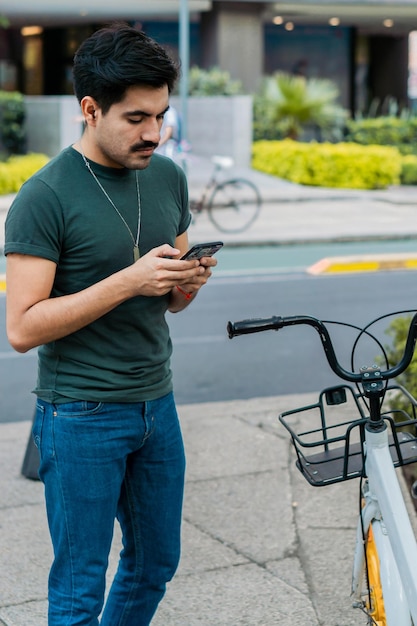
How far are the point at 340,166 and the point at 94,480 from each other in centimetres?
1867

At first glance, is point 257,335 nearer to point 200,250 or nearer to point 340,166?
point 200,250

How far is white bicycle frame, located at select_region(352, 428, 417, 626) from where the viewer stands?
2.46m

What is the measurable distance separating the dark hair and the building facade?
76.0 ft

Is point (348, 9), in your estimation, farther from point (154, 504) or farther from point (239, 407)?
point (154, 504)

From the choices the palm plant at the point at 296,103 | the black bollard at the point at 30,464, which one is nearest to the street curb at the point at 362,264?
the black bollard at the point at 30,464

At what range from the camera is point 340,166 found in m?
20.8

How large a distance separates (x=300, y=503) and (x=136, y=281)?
2.55m

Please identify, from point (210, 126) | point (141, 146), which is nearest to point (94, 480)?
point (141, 146)

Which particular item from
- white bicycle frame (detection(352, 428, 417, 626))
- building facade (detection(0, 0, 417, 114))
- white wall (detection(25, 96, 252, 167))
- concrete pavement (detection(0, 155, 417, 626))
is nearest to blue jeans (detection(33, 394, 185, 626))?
white bicycle frame (detection(352, 428, 417, 626))

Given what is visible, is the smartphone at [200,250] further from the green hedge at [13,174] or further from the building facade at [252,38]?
the building facade at [252,38]

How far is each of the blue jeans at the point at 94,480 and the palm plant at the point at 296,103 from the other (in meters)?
21.0

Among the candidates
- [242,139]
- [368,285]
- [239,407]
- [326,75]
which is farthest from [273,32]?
[239,407]

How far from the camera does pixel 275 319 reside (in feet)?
8.10

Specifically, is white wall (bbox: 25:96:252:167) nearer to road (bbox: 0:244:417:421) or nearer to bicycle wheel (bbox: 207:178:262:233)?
bicycle wheel (bbox: 207:178:262:233)
